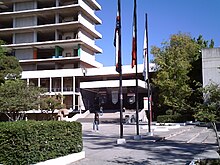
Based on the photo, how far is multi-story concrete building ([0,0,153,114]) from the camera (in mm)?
57906

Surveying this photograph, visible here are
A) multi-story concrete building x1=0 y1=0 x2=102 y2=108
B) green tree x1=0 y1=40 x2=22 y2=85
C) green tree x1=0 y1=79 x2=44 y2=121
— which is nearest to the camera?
green tree x1=0 y1=79 x2=44 y2=121

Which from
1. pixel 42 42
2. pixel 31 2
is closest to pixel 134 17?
pixel 42 42

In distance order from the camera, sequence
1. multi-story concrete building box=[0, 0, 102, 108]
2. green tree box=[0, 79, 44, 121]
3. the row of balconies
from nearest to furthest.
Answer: green tree box=[0, 79, 44, 121], multi-story concrete building box=[0, 0, 102, 108], the row of balconies

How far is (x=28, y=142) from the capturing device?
861 centimetres

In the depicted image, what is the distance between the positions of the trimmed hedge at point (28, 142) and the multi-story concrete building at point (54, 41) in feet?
152

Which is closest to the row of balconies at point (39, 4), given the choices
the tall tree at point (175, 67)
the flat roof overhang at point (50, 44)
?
the flat roof overhang at point (50, 44)

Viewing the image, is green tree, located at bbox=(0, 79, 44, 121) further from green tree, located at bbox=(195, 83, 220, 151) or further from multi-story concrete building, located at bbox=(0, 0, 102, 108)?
multi-story concrete building, located at bbox=(0, 0, 102, 108)

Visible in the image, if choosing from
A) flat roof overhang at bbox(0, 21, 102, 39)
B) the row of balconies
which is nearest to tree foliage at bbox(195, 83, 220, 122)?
flat roof overhang at bbox(0, 21, 102, 39)

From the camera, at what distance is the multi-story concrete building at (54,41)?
2280 inches

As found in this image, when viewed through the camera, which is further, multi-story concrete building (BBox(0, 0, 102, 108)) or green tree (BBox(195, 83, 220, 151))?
multi-story concrete building (BBox(0, 0, 102, 108))

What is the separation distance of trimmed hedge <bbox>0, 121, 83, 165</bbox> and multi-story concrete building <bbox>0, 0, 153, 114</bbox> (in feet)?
152

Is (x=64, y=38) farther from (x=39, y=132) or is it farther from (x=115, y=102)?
(x=39, y=132)

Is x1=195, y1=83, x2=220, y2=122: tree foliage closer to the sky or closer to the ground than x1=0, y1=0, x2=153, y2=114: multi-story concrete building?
closer to the ground

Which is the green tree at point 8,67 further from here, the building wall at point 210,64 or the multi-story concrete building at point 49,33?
the building wall at point 210,64
